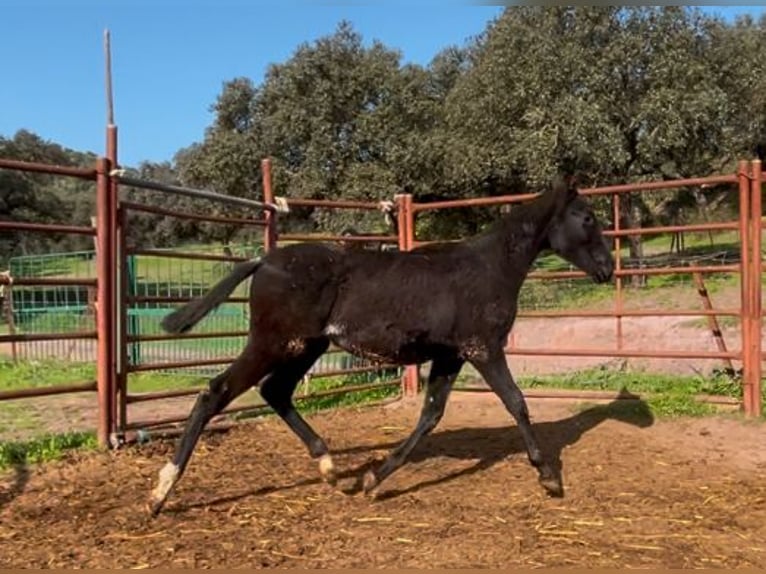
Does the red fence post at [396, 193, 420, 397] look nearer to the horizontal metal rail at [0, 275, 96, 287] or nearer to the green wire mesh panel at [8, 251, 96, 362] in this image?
the horizontal metal rail at [0, 275, 96, 287]

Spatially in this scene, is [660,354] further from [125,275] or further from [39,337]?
[39,337]

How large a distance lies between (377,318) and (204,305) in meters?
1.01

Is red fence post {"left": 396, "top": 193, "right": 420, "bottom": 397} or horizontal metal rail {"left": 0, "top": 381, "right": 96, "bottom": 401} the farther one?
red fence post {"left": 396, "top": 193, "right": 420, "bottom": 397}

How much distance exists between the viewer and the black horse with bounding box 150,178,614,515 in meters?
4.46

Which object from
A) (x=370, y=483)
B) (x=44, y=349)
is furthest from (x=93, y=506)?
(x=44, y=349)

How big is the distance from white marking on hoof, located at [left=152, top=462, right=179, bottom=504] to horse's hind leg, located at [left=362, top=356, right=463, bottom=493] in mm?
1091

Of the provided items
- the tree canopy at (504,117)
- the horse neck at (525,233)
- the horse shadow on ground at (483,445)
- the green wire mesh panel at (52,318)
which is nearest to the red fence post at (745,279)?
the horse shadow on ground at (483,445)

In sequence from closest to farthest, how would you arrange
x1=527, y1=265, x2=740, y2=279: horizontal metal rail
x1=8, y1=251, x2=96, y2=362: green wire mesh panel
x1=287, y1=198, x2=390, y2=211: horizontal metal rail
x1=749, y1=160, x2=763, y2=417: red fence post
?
x1=749, y1=160, x2=763, y2=417: red fence post → x1=527, y1=265, x2=740, y2=279: horizontal metal rail → x1=287, y1=198, x2=390, y2=211: horizontal metal rail → x1=8, y1=251, x2=96, y2=362: green wire mesh panel

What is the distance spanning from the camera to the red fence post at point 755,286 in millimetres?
6328

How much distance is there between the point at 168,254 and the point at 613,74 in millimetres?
16437

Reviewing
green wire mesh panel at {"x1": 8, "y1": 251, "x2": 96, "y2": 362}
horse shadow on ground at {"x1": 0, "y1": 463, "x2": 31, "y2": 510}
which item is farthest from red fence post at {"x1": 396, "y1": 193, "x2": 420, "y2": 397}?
green wire mesh panel at {"x1": 8, "y1": 251, "x2": 96, "y2": 362}

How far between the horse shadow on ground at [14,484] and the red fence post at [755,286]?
542 centimetres

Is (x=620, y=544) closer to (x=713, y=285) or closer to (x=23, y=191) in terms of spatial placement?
(x=713, y=285)

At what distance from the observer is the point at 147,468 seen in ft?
16.5
